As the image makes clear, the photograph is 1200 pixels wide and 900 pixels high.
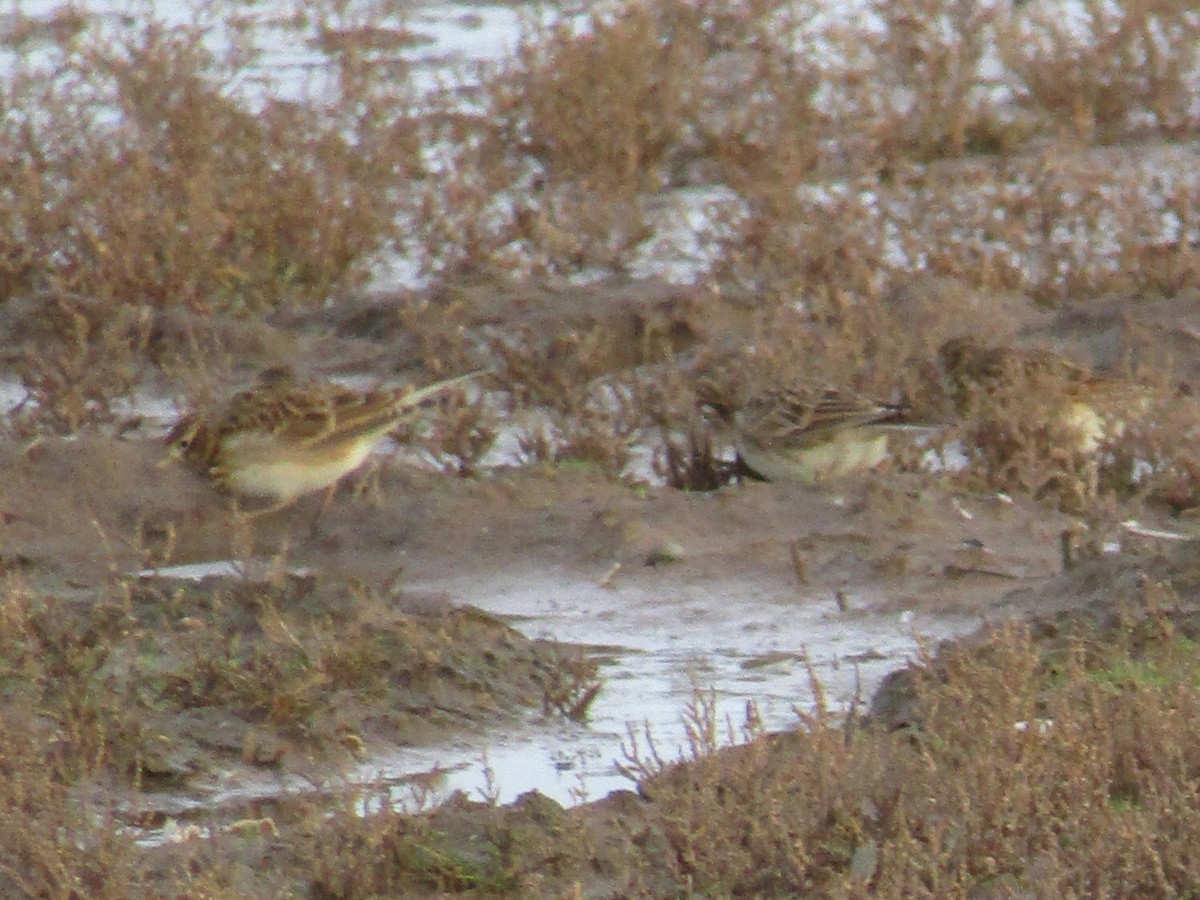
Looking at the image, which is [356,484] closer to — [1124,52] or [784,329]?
[784,329]

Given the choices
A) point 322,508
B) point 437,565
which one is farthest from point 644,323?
point 437,565

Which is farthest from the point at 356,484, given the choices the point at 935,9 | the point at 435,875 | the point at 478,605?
the point at 935,9

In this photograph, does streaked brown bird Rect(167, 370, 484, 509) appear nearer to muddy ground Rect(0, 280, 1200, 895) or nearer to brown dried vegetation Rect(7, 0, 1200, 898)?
muddy ground Rect(0, 280, 1200, 895)

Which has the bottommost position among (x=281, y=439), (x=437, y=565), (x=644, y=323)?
(x=437, y=565)

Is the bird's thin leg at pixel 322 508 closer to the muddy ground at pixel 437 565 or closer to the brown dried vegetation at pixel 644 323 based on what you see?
the muddy ground at pixel 437 565

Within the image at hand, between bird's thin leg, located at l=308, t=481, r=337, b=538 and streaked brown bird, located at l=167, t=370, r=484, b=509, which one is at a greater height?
streaked brown bird, located at l=167, t=370, r=484, b=509

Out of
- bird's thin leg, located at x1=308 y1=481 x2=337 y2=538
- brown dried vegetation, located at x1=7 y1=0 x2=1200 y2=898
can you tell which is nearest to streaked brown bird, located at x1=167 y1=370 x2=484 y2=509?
bird's thin leg, located at x1=308 y1=481 x2=337 y2=538

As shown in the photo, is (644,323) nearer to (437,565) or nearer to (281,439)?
(281,439)

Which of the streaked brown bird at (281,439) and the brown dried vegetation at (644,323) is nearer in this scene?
the brown dried vegetation at (644,323)

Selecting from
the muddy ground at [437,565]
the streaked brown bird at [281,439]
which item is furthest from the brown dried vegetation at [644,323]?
the streaked brown bird at [281,439]

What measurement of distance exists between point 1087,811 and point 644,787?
0.78 m

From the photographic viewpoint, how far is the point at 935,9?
1216 centimetres

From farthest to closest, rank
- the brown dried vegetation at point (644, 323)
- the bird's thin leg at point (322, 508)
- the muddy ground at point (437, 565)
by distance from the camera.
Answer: the bird's thin leg at point (322, 508) < the muddy ground at point (437, 565) < the brown dried vegetation at point (644, 323)

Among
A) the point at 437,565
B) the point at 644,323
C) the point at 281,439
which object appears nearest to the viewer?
the point at 437,565
